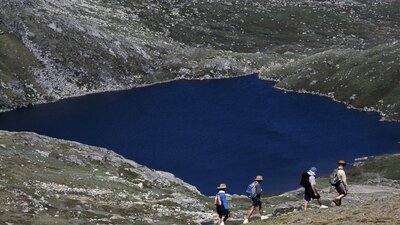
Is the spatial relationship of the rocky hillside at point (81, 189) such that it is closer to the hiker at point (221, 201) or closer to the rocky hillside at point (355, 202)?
the rocky hillside at point (355, 202)

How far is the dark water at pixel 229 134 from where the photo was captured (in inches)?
4978

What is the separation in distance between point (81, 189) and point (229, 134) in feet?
267

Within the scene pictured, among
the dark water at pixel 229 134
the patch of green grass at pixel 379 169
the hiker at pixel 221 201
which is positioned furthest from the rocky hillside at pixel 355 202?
the dark water at pixel 229 134

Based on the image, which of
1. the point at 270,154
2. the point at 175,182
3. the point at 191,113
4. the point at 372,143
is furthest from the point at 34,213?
the point at 191,113

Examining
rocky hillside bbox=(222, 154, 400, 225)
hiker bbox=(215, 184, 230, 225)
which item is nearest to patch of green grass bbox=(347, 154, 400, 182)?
rocky hillside bbox=(222, 154, 400, 225)

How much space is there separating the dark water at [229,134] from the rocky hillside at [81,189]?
21460mm

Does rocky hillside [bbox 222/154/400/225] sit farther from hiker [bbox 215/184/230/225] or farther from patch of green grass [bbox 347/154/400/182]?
hiker [bbox 215/184/230/225]

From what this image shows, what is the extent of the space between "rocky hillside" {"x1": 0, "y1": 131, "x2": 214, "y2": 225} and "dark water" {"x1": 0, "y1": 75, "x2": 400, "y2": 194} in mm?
21460

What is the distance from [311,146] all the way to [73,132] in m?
68.6

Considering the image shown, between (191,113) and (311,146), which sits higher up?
(191,113)

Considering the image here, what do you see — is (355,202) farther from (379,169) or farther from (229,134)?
(229,134)

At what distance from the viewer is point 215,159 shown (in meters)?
133

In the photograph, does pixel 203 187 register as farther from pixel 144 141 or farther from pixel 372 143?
pixel 372 143

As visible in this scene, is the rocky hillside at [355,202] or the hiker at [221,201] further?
the hiker at [221,201]
